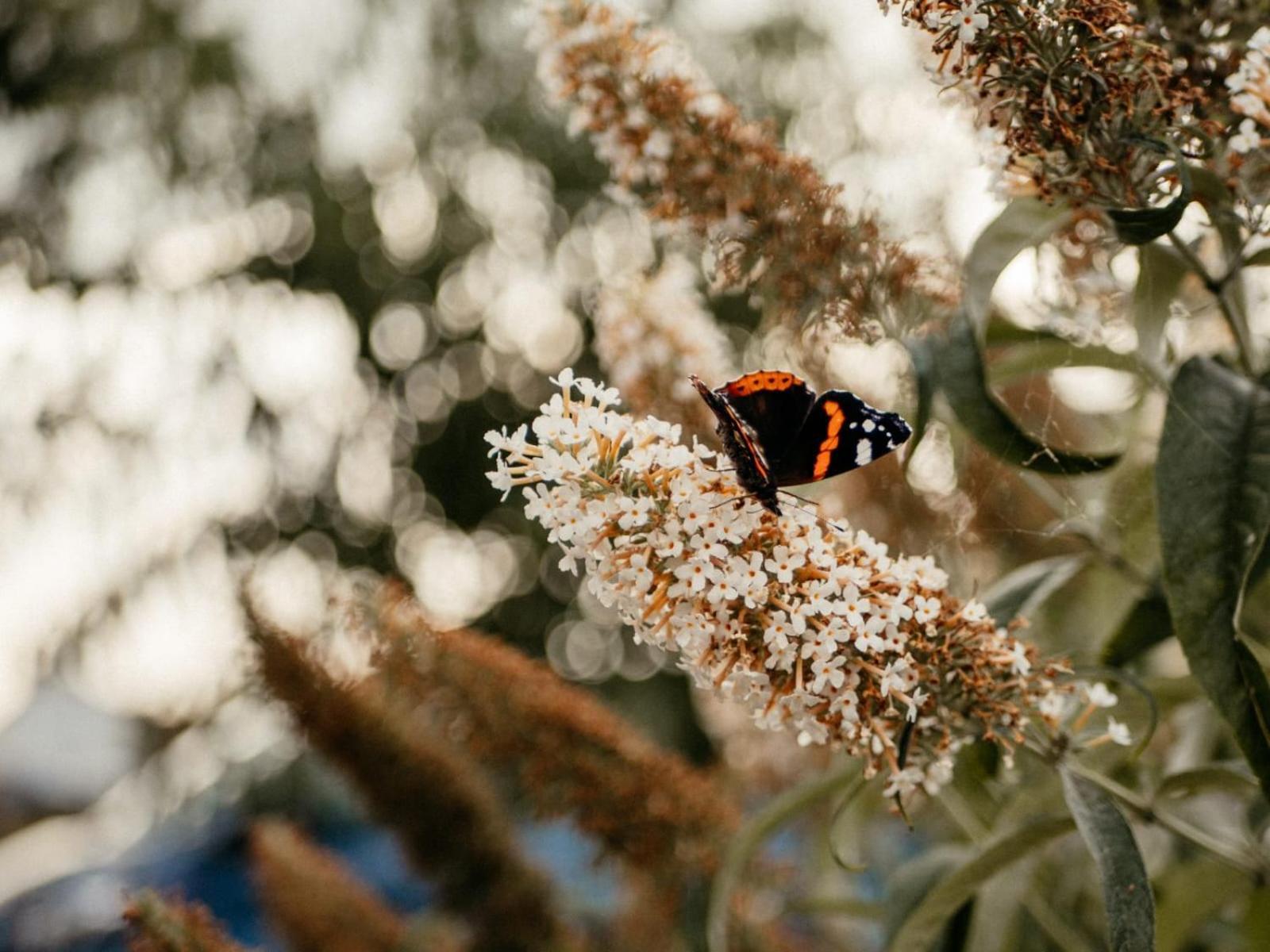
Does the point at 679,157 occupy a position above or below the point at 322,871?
above

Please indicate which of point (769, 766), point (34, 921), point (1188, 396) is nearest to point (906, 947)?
point (1188, 396)

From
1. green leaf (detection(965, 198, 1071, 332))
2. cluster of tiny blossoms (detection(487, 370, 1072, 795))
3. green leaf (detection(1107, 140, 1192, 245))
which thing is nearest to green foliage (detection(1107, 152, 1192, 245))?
green leaf (detection(1107, 140, 1192, 245))

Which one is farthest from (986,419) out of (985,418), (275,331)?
(275,331)

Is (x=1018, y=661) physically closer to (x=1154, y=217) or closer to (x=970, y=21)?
(x=1154, y=217)

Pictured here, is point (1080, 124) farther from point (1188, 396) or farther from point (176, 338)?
point (176, 338)

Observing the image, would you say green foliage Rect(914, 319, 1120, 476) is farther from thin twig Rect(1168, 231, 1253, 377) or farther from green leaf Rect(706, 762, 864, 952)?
green leaf Rect(706, 762, 864, 952)

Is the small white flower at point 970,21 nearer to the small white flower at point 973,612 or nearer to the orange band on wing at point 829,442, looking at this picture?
the orange band on wing at point 829,442
